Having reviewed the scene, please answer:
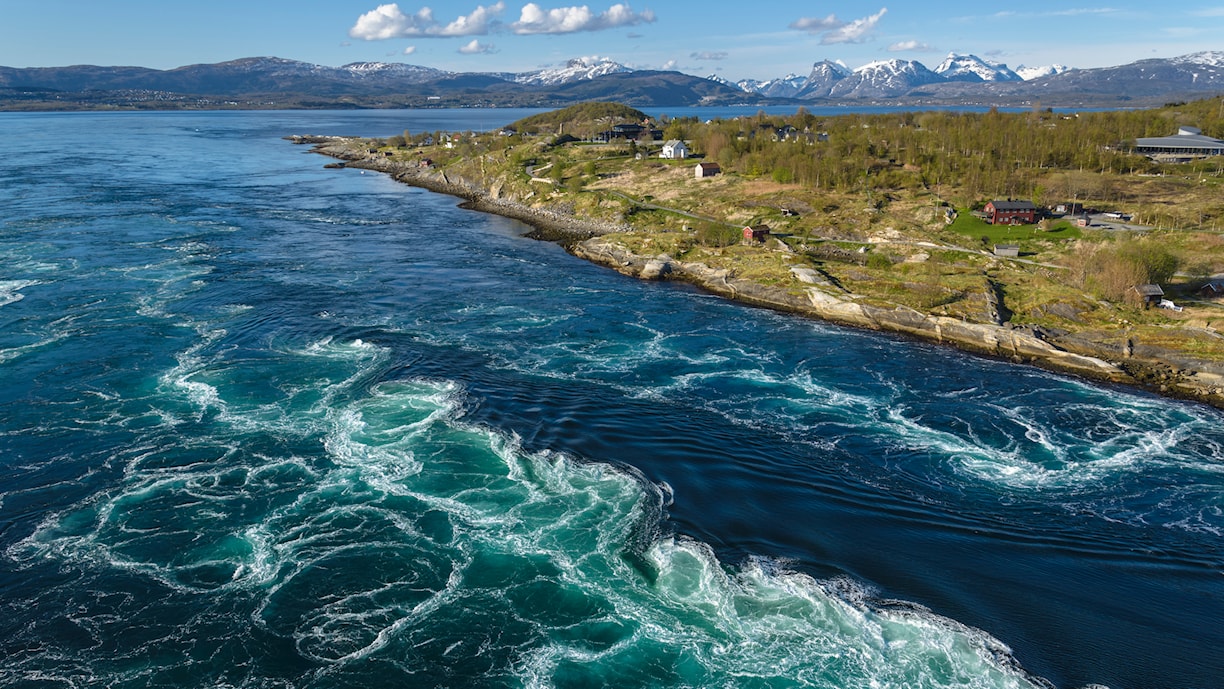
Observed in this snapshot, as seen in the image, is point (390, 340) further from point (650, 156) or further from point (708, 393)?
point (650, 156)

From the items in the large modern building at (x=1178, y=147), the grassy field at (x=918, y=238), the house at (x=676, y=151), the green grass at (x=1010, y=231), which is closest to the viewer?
the grassy field at (x=918, y=238)

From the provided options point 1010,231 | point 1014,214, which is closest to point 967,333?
point 1010,231

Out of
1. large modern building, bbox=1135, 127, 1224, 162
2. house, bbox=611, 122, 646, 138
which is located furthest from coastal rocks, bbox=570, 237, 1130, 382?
house, bbox=611, 122, 646, 138

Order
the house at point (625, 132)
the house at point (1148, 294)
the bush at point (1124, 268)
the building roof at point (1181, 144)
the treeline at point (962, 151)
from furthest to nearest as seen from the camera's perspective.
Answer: the house at point (625, 132) → the building roof at point (1181, 144) → the treeline at point (962, 151) → the bush at point (1124, 268) → the house at point (1148, 294)

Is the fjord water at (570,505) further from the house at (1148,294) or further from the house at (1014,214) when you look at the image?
the house at (1014,214)

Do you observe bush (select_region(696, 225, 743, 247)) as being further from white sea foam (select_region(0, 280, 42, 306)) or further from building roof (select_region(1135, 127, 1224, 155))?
building roof (select_region(1135, 127, 1224, 155))

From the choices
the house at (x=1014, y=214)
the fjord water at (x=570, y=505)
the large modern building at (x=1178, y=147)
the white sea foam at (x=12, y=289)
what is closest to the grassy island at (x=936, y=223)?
the house at (x=1014, y=214)
